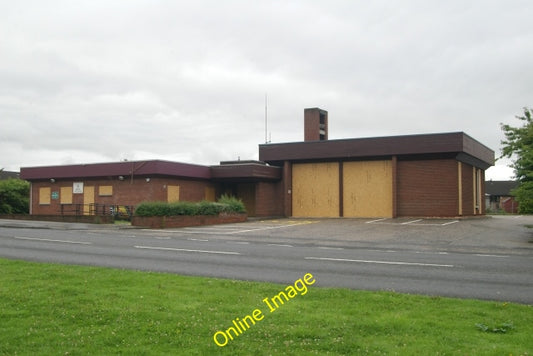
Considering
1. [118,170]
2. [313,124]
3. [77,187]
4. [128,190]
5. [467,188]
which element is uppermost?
[313,124]

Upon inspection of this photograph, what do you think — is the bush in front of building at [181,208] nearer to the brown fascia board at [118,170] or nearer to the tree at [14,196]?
the brown fascia board at [118,170]

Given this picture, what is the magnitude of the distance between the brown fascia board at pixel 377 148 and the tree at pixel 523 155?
1236 cm

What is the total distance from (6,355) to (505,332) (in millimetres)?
5545

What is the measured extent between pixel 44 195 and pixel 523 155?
35.6 m

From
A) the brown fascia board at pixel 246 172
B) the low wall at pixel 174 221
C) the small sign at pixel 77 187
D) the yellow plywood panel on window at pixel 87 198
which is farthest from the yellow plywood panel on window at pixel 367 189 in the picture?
the small sign at pixel 77 187

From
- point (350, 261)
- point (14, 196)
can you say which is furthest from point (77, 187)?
point (350, 261)

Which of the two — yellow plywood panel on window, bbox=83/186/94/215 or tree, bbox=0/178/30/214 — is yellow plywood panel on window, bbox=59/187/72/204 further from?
tree, bbox=0/178/30/214

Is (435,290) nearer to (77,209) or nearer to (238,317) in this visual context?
(238,317)

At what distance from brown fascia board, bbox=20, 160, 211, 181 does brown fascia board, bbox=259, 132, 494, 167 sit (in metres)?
6.27

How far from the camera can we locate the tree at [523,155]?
20391mm

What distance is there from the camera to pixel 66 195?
4122 centimetres

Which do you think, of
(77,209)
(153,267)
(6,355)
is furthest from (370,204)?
(6,355)

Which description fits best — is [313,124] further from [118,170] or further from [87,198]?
[87,198]

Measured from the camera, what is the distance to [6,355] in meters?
5.45
